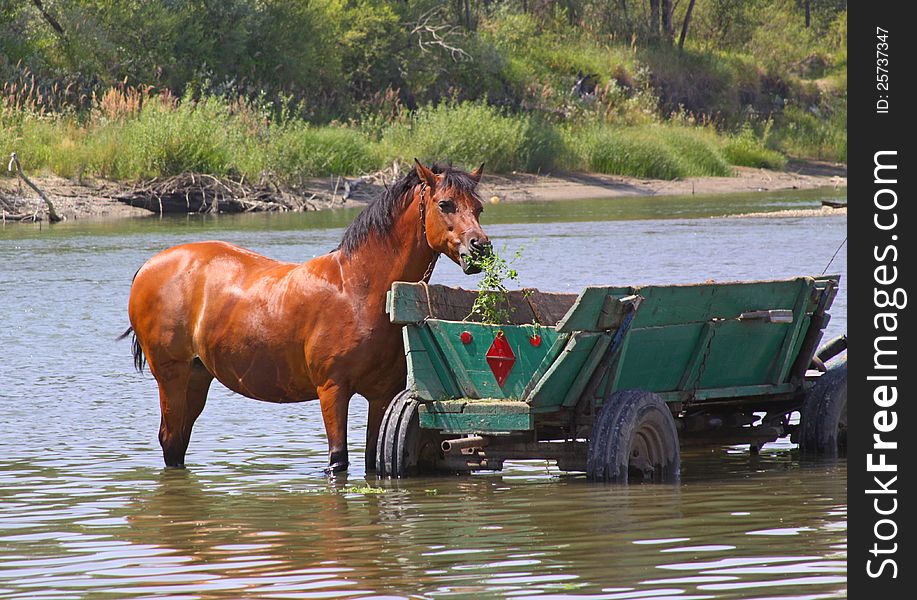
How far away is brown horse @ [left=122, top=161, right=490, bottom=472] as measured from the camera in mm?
8148

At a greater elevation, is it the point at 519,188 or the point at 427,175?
the point at 519,188

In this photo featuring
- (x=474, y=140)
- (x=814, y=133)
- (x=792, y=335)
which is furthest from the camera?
(x=814, y=133)

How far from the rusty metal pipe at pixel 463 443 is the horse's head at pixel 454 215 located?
0.94m

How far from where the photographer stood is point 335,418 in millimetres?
8234

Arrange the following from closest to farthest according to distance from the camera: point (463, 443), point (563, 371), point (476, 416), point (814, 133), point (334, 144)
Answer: point (563, 371) → point (476, 416) → point (463, 443) → point (334, 144) → point (814, 133)

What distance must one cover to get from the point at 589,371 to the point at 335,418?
1.37 m

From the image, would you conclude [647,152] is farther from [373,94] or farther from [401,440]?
[401,440]

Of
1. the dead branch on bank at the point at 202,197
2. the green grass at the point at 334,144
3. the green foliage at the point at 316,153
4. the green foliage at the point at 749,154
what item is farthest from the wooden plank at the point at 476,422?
the green foliage at the point at 749,154

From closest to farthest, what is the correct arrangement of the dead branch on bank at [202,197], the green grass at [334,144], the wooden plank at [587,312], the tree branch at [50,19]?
the wooden plank at [587,312]
the dead branch on bank at [202,197]
the green grass at [334,144]
the tree branch at [50,19]

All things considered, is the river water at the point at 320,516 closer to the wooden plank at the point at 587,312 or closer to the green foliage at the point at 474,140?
the wooden plank at the point at 587,312

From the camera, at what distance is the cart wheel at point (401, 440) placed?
26.8 feet

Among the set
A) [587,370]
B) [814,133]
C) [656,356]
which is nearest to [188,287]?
[587,370]
